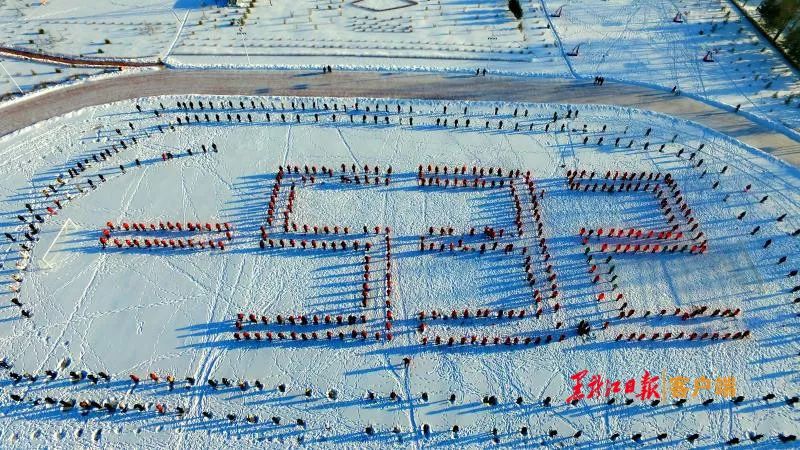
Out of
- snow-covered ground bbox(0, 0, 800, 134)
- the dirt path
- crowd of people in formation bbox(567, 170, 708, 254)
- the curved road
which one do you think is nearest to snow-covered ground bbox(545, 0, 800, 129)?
snow-covered ground bbox(0, 0, 800, 134)

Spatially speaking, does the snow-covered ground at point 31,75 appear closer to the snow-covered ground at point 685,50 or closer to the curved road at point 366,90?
the curved road at point 366,90

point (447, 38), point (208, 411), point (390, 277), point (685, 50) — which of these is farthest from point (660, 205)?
point (208, 411)

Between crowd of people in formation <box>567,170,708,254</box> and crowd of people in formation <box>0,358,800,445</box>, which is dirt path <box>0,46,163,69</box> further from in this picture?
crowd of people in formation <box>567,170,708,254</box>

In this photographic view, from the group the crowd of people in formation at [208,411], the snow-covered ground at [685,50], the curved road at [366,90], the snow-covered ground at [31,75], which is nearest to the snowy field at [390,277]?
the crowd of people in formation at [208,411]

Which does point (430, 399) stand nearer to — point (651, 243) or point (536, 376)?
point (536, 376)

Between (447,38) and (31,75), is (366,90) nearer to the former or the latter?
(447,38)

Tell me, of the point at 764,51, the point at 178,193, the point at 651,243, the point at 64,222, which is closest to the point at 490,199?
the point at 651,243
